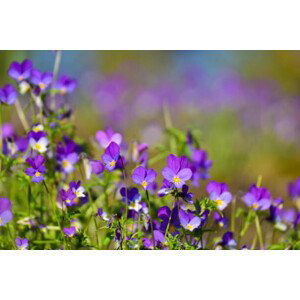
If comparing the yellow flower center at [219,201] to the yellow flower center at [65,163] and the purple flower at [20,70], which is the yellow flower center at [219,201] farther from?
the purple flower at [20,70]

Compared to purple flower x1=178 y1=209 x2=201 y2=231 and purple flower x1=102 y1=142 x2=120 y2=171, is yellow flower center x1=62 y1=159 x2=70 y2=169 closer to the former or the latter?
purple flower x1=102 y1=142 x2=120 y2=171

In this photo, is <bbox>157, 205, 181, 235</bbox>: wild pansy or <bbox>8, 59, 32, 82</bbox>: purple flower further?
<bbox>8, 59, 32, 82</bbox>: purple flower

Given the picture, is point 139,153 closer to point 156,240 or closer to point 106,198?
point 106,198

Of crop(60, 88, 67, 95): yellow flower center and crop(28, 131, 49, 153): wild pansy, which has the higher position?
crop(60, 88, 67, 95): yellow flower center

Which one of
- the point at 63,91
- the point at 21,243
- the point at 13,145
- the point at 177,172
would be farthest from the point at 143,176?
the point at 63,91

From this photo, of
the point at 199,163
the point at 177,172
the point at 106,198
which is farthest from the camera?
the point at 199,163

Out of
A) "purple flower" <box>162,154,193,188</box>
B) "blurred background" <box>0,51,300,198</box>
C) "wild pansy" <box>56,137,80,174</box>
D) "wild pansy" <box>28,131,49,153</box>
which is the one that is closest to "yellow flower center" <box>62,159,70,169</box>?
"wild pansy" <box>56,137,80,174</box>

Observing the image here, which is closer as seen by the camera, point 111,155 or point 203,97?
point 111,155
